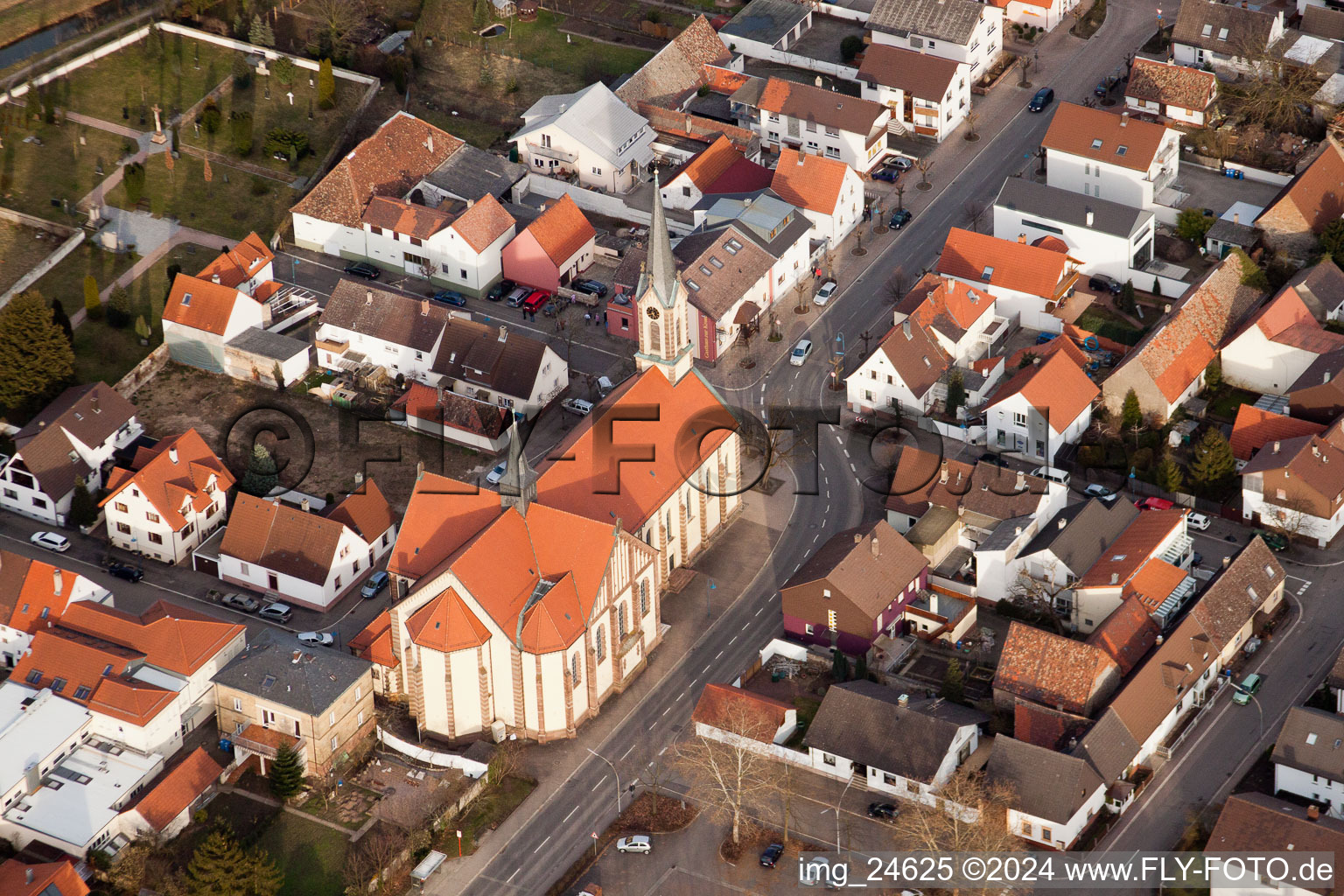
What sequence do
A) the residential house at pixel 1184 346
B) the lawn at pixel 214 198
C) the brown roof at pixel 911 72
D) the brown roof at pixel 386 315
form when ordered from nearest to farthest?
1. the residential house at pixel 1184 346
2. the brown roof at pixel 386 315
3. the lawn at pixel 214 198
4. the brown roof at pixel 911 72

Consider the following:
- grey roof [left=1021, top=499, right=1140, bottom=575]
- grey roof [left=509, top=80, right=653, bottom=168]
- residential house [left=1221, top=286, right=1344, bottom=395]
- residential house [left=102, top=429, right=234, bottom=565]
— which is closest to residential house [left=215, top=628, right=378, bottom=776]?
residential house [left=102, top=429, right=234, bottom=565]

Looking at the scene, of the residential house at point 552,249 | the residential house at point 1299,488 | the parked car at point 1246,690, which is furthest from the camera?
the residential house at point 552,249

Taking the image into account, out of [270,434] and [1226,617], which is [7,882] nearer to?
[270,434]

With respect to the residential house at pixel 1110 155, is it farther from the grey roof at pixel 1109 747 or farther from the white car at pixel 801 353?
the grey roof at pixel 1109 747

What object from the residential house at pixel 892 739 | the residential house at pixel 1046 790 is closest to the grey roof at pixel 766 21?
the residential house at pixel 892 739

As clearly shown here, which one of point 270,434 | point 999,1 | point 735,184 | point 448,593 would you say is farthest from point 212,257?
point 999,1

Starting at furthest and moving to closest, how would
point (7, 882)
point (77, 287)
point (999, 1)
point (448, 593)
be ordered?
point (999, 1) < point (77, 287) < point (448, 593) < point (7, 882)

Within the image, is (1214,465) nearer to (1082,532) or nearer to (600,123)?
(1082,532)
